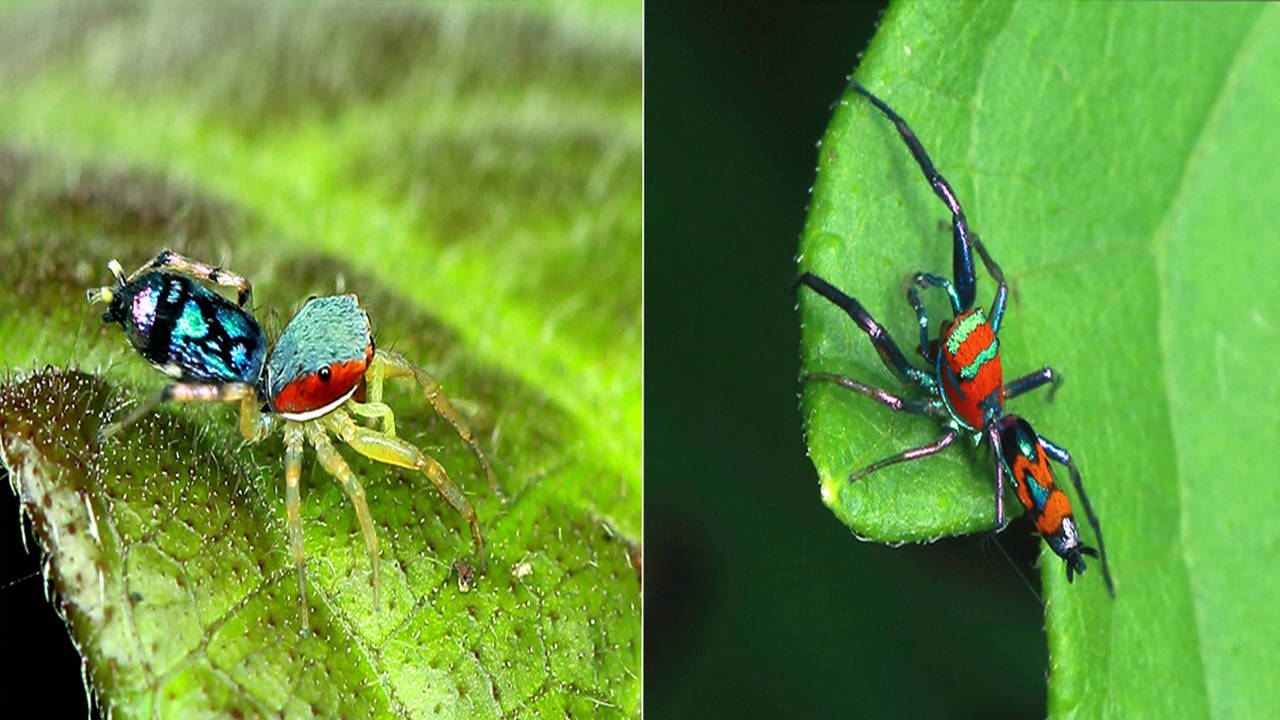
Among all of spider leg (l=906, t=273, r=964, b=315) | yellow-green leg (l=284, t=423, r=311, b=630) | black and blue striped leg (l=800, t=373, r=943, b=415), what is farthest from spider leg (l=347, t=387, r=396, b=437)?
spider leg (l=906, t=273, r=964, b=315)

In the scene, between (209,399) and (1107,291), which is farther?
(1107,291)

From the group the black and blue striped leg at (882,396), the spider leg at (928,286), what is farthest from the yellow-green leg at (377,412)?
the spider leg at (928,286)

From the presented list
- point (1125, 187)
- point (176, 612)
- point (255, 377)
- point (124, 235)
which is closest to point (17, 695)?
point (176, 612)

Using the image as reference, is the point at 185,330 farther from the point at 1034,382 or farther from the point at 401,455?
the point at 1034,382

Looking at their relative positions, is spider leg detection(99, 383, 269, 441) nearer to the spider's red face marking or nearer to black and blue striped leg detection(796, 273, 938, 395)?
the spider's red face marking

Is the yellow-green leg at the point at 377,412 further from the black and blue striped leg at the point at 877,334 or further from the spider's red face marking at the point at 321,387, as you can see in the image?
the black and blue striped leg at the point at 877,334

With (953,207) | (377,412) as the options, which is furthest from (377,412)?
(953,207)
